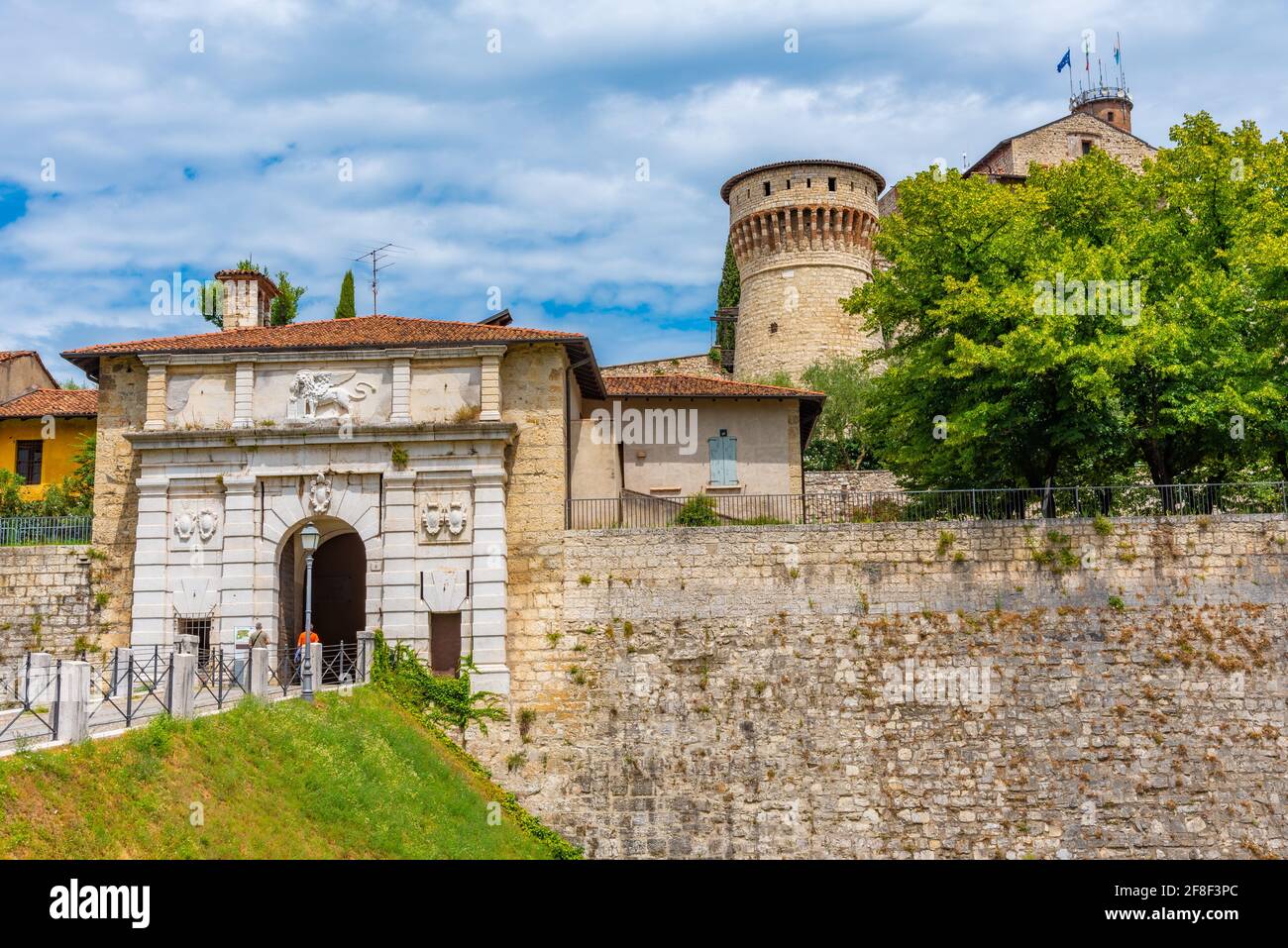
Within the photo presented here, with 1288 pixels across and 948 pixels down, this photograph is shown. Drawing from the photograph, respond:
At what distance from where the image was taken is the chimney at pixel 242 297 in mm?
31875

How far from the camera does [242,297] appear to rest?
105 feet

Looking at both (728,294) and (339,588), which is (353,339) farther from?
(728,294)

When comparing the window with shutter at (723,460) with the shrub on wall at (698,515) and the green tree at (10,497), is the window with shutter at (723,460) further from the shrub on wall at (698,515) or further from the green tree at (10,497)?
the green tree at (10,497)

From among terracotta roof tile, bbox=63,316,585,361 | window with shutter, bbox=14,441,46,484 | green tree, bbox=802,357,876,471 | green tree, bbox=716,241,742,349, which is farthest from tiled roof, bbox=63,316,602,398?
green tree, bbox=716,241,742,349

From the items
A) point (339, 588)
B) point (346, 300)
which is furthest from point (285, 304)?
point (339, 588)

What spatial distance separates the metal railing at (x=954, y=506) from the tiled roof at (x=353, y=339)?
11.8 ft

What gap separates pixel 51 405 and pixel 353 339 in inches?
546

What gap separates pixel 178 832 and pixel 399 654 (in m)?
11.2

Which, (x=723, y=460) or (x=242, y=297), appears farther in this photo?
(x=242, y=297)

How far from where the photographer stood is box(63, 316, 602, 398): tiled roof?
2561 centimetres

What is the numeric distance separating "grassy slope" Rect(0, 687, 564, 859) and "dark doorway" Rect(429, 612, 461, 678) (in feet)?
5.82
